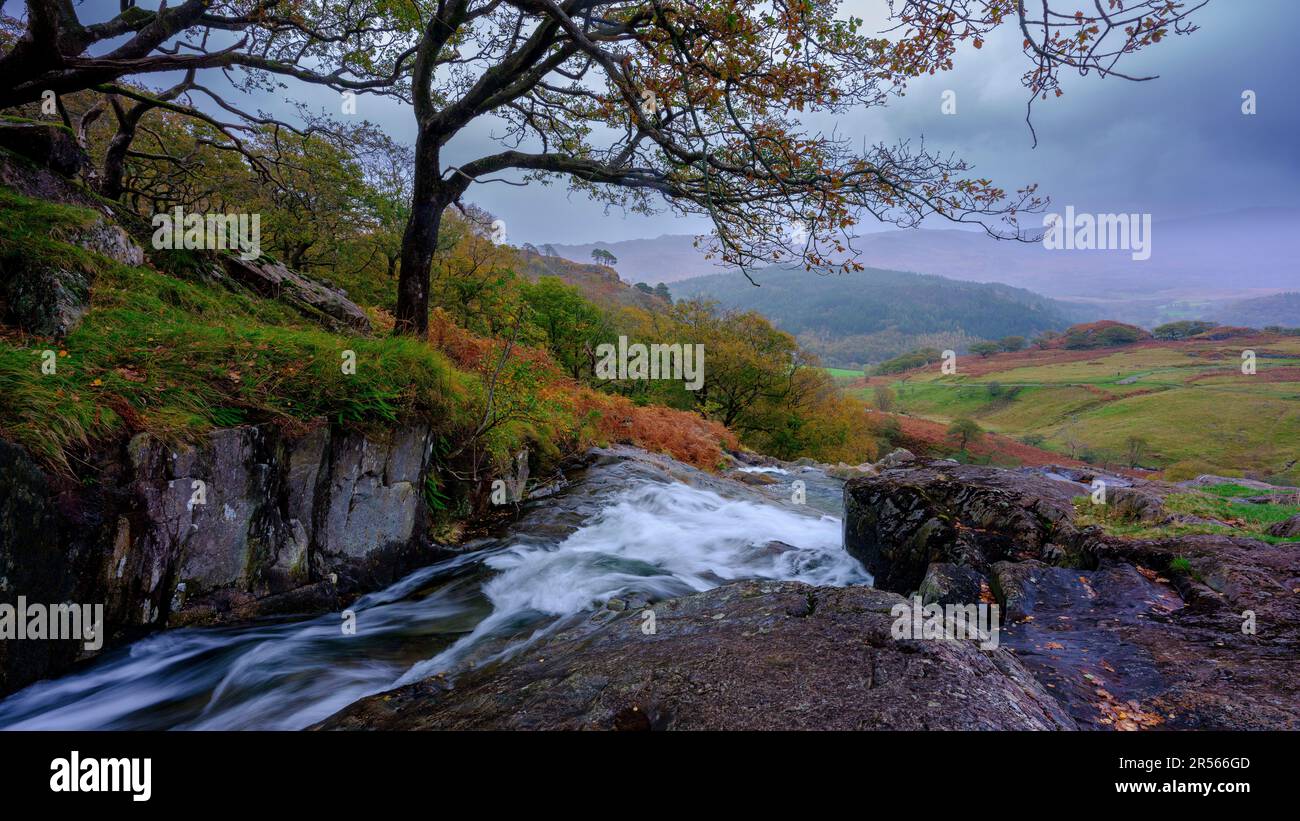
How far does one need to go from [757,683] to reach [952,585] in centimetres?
340

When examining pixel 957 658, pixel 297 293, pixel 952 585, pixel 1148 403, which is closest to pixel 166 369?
pixel 297 293

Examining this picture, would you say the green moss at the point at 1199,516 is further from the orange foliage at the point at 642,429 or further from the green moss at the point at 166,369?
the orange foliage at the point at 642,429

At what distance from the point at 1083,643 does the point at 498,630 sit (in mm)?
5432

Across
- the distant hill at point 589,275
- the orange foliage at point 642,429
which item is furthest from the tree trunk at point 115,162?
the distant hill at point 589,275

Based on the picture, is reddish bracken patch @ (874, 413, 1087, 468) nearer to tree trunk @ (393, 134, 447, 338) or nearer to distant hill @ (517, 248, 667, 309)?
tree trunk @ (393, 134, 447, 338)

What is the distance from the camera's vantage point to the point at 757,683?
115 inches

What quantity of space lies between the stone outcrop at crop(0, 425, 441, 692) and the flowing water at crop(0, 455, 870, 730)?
0.26 m

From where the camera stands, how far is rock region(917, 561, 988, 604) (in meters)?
5.18

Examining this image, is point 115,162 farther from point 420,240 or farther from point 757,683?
point 757,683

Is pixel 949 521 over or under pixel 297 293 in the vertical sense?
under

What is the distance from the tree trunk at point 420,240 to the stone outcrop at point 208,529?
3.30 m

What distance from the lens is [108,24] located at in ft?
28.5

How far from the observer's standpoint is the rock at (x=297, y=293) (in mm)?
Answer: 9273
